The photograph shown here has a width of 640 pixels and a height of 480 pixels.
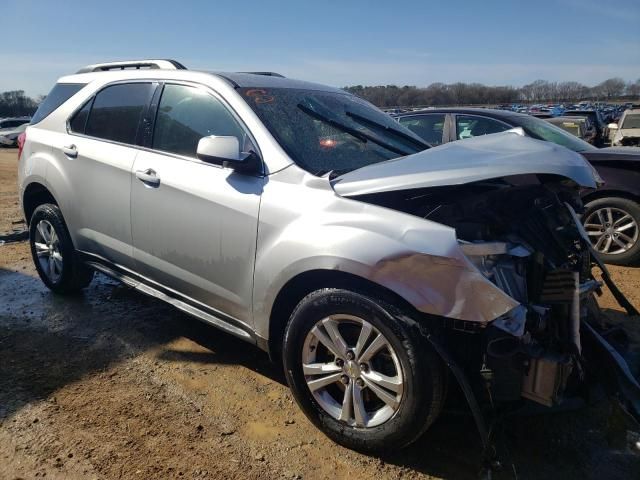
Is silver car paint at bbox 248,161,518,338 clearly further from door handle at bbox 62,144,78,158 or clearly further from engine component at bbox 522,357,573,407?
door handle at bbox 62,144,78,158

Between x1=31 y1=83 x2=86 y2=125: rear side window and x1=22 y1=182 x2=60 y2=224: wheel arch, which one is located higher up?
x1=31 y1=83 x2=86 y2=125: rear side window

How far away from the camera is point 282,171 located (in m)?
2.73

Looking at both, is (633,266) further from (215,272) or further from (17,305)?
(17,305)

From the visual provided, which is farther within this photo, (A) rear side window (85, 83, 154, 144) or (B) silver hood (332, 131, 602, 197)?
(A) rear side window (85, 83, 154, 144)

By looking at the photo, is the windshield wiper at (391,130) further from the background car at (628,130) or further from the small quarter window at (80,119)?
the background car at (628,130)

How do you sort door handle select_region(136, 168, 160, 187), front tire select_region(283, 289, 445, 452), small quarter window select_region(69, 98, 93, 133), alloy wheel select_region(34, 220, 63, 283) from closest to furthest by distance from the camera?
1. front tire select_region(283, 289, 445, 452)
2. door handle select_region(136, 168, 160, 187)
3. small quarter window select_region(69, 98, 93, 133)
4. alloy wheel select_region(34, 220, 63, 283)

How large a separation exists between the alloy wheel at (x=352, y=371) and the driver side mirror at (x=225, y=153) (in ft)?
3.11

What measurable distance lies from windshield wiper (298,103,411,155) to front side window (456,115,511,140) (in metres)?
3.48

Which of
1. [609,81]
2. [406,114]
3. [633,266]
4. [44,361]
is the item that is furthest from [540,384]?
[609,81]

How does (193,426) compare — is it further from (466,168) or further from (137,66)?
(137,66)

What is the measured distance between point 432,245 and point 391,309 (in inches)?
13.5

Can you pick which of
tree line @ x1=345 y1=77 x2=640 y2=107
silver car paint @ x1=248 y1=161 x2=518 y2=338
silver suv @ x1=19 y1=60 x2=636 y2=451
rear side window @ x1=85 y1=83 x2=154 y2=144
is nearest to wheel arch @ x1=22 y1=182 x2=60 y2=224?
rear side window @ x1=85 y1=83 x2=154 y2=144

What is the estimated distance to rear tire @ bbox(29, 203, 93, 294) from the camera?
166 inches

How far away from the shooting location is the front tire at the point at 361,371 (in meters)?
2.26
